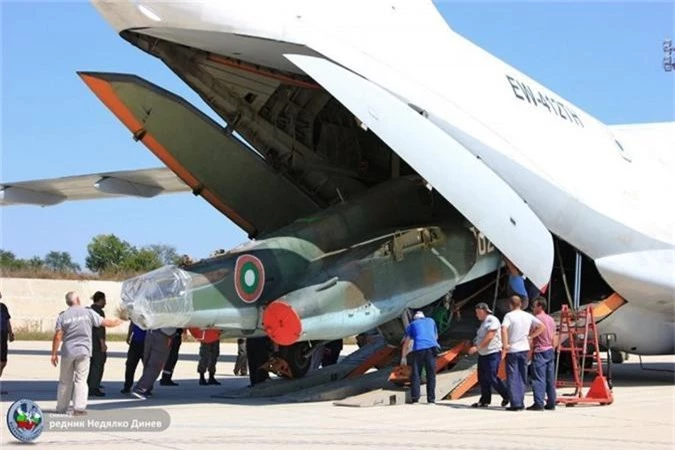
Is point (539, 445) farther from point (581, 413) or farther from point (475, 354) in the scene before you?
point (475, 354)

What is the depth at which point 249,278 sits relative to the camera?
12719 millimetres

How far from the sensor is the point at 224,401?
13586 mm

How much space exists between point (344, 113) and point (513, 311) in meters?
3.88

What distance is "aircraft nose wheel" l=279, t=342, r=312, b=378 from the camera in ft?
48.5

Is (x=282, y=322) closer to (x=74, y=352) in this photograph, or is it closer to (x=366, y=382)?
(x=366, y=382)

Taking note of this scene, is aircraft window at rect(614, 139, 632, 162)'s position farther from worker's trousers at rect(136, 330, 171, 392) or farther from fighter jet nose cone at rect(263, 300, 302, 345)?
worker's trousers at rect(136, 330, 171, 392)

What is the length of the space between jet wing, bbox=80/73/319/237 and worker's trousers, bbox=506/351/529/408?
3956mm

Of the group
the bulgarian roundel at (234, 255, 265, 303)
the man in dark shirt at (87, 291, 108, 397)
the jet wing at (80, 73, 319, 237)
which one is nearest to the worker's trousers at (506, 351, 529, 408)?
the bulgarian roundel at (234, 255, 265, 303)

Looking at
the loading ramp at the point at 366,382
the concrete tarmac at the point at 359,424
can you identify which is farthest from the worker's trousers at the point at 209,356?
the loading ramp at the point at 366,382

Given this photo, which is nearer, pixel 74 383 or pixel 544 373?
pixel 74 383

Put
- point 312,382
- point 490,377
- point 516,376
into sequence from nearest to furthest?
point 516,376 < point 490,377 < point 312,382

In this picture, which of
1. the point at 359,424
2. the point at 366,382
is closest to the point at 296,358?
the point at 366,382

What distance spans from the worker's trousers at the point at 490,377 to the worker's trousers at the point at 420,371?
632 mm

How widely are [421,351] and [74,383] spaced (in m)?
4.35
